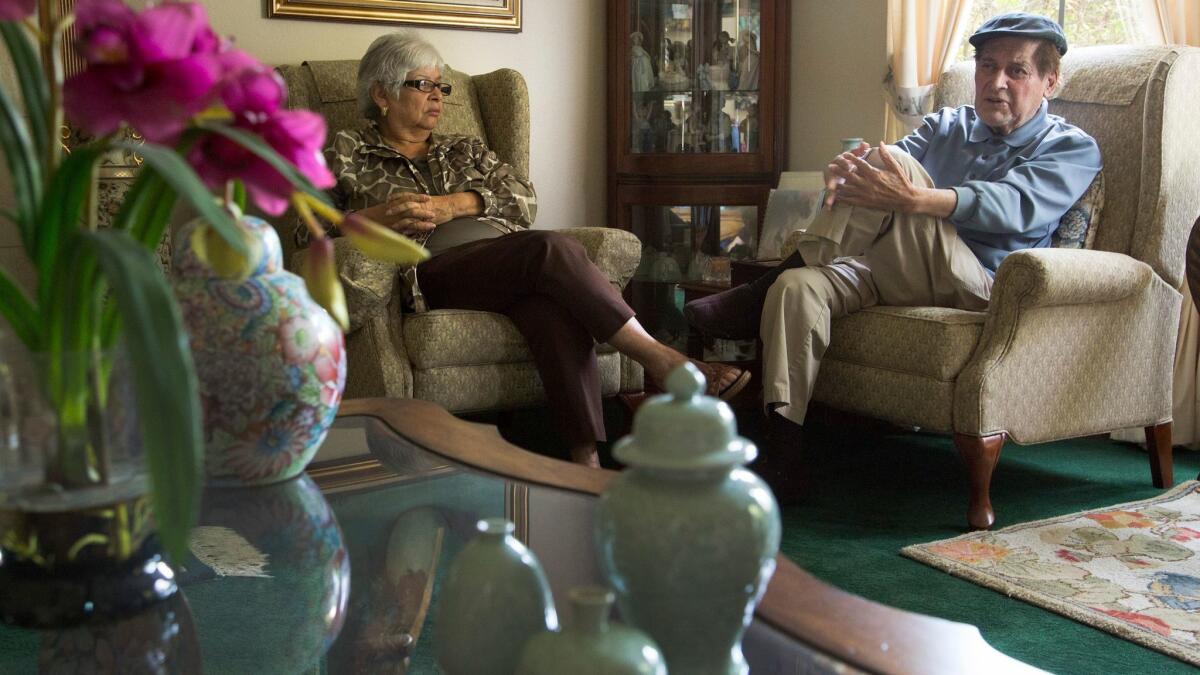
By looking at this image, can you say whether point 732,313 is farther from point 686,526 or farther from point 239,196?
point 686,526

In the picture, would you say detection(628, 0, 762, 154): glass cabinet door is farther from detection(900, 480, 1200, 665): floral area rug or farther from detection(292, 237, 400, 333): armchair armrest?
detection(900, 480, 1200, 665): floral area rug

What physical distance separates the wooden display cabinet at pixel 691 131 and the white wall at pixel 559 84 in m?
0.07

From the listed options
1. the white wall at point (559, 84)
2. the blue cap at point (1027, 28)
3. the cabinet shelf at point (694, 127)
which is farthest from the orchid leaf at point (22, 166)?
the cabinet shelf at point (694, 127)

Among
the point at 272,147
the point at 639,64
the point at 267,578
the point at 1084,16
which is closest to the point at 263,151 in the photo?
the point at 272,147

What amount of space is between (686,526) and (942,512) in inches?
89.2

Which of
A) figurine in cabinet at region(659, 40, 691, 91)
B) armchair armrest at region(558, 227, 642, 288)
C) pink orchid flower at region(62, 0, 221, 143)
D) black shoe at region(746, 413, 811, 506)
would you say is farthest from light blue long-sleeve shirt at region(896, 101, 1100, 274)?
pink orchid flower at region(62, 0, 221, 143)

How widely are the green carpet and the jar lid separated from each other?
1451mm

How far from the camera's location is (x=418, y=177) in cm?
328

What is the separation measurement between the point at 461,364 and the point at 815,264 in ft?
3.00

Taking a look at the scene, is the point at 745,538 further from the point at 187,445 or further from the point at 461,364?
the point at 461,364

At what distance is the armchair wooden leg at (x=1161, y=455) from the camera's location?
3012mm

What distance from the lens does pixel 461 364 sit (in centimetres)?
294

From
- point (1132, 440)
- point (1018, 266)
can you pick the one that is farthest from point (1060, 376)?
point (1132, 440)

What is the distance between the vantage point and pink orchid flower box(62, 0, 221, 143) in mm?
715
